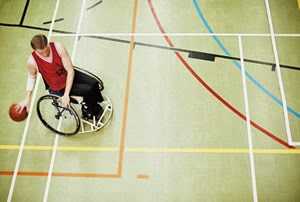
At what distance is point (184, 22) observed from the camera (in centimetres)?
450

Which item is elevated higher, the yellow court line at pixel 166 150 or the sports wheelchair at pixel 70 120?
the sports wheelchair at pixel 70 120

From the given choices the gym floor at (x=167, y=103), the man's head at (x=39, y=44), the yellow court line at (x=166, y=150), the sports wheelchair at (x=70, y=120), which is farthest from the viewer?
the sports wheelchair at (x=70, y=120)

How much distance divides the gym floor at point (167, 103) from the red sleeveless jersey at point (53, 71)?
92 centimetres

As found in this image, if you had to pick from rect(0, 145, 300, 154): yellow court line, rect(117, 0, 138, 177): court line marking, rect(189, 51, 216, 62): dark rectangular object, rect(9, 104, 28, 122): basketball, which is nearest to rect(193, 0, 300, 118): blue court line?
rect(189, 51, 216, 62): dark rectangular object

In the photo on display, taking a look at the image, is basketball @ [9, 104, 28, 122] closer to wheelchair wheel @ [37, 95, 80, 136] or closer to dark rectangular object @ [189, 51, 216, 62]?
wheelchair wheel @ [37, 95, 80, 136]

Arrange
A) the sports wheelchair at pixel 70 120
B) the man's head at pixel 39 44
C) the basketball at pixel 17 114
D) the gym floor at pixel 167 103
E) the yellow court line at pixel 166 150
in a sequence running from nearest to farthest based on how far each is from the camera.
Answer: the man's head at pixel 39 44 < the basketball at pixel 17 114 < the gym floor at pixel 167 103 < the yellow court line at pixel 166 150 < the sports wheelchair at pixel 70 120

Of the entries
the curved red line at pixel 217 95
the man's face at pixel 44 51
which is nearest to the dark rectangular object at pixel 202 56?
the curved red line at pixel 217 95

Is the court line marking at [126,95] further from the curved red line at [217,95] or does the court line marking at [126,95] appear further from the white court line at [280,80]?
the white court line at [280,80]

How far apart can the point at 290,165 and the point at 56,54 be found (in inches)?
121

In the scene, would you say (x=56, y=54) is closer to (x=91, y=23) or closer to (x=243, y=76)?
(x=91, y=23)

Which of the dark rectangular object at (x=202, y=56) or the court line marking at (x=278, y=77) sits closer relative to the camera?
the court line marking at (x=278, y=77)

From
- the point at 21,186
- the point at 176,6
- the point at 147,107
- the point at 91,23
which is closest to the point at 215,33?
the point at 176,6

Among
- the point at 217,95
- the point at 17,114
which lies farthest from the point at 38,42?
the point at 217,95

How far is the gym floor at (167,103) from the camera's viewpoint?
342cm
